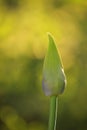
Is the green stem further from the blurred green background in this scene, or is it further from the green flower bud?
the blurred green background

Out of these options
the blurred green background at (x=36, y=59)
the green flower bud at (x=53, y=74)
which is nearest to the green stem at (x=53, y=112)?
the green flower bud at (x=53, y=74)

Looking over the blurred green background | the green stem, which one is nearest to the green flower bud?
the green stem

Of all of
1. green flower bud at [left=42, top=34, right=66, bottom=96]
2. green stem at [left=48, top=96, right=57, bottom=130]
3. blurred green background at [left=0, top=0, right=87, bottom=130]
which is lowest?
green stem at [left=48, top=96, right=57, bottom=130]

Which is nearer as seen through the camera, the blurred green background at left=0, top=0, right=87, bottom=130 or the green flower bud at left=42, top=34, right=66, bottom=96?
the green flower bud at left=42, top=34, right=66, bottom=96

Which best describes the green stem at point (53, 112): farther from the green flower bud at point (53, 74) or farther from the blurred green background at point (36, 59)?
the blurred green background at point (36, 59)

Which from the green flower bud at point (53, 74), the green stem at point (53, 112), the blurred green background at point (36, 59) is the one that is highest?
the blurred green background at point (36, 59)

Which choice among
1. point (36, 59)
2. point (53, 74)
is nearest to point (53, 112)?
point (53, 74)
